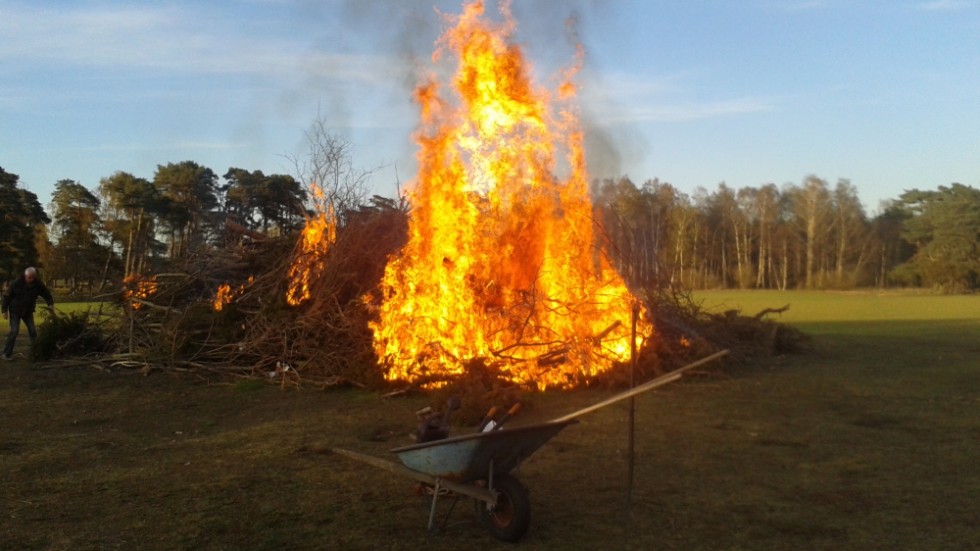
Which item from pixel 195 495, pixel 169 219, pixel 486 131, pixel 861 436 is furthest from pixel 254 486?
pixel 169 219

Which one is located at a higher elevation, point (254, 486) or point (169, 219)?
point (169, 219)

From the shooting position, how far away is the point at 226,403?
10047 millimetres

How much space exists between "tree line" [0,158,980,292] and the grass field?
727 inches

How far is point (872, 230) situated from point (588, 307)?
237ft

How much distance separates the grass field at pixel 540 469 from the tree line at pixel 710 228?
60.6 feet

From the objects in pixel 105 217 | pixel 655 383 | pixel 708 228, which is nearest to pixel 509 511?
pixel 655 383

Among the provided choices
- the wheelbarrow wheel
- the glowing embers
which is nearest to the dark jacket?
the glowing embers

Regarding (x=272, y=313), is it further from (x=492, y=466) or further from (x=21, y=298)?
(x=492, y=466)

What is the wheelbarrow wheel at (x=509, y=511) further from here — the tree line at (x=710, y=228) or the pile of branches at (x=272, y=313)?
the tree line at (x=710, y=228)

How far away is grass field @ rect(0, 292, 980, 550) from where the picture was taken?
482 centimetres

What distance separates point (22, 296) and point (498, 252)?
917 centimetres

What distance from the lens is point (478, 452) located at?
4344 mm

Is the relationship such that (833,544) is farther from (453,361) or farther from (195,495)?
(453,361)

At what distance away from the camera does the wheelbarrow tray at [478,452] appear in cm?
427
